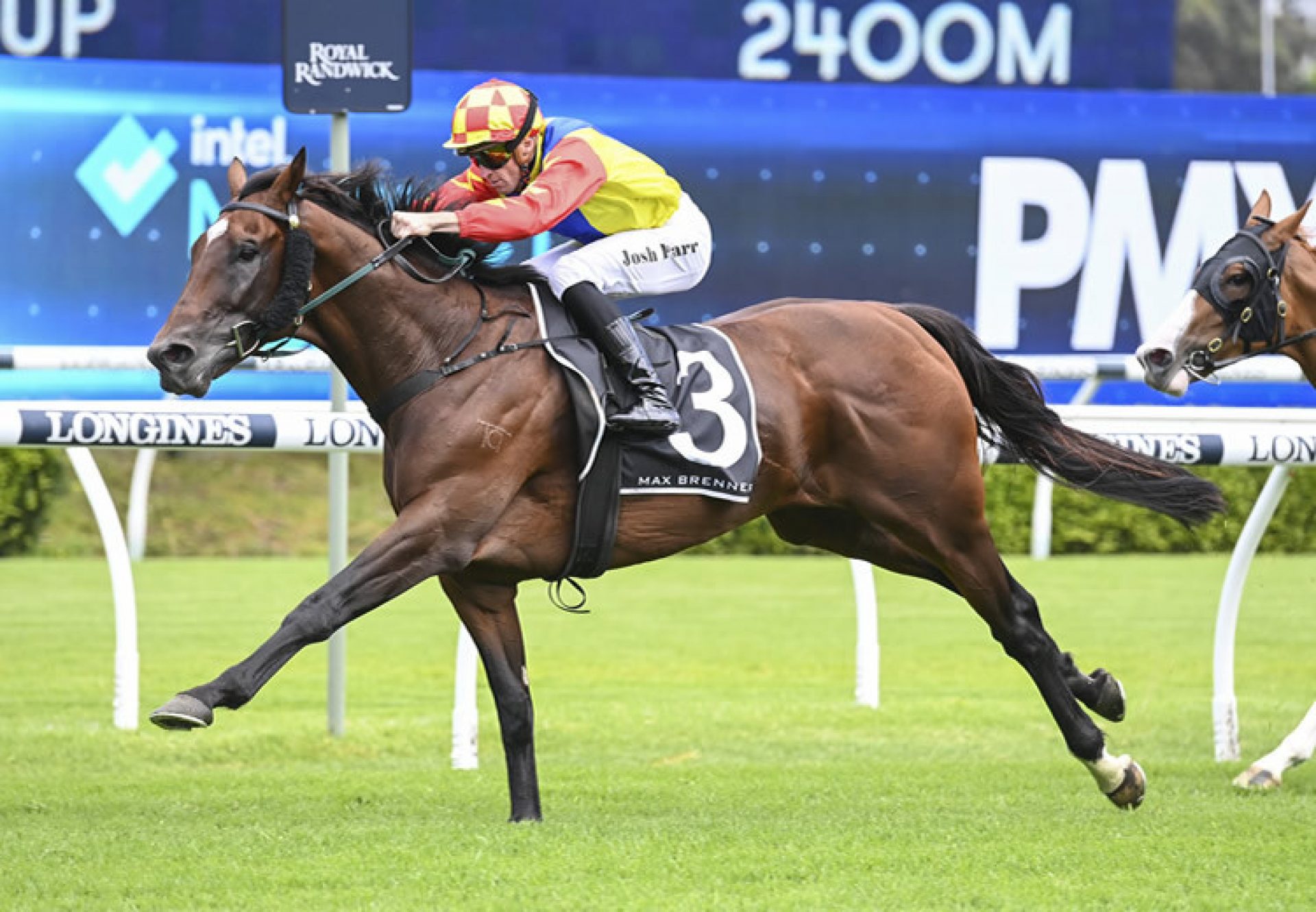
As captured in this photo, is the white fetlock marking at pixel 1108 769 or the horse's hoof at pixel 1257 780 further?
the horse's hoof at pixel 1257 780

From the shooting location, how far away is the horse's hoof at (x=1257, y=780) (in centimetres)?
518

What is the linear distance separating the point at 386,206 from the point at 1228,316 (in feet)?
7.12

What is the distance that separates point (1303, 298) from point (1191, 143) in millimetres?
7258

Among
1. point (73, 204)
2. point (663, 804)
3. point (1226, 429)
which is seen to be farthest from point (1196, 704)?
point (73, 204)

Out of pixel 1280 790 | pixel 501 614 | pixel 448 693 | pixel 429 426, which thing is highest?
pixel 429 426

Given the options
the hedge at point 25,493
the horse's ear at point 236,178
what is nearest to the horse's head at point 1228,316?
the horse's ear at point 236,178

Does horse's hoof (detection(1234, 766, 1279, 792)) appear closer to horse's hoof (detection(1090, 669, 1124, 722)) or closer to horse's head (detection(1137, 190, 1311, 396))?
horse's hoof (detection(1090, 669, 1124, 722))

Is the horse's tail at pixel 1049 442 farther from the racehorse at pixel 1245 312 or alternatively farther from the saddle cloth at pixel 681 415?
the saddle cloth at pixel 681 415

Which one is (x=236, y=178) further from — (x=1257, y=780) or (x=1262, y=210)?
(x=1257, y=780)

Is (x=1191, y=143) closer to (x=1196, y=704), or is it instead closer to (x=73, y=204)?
(x=1196, y=704)

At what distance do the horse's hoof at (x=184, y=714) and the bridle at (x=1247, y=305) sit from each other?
263 centimetres

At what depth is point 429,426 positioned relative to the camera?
4.45 meters

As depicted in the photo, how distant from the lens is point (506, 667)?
4.70 metres

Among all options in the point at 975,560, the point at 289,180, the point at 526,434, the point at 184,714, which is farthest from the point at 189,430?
the point at 975,560
